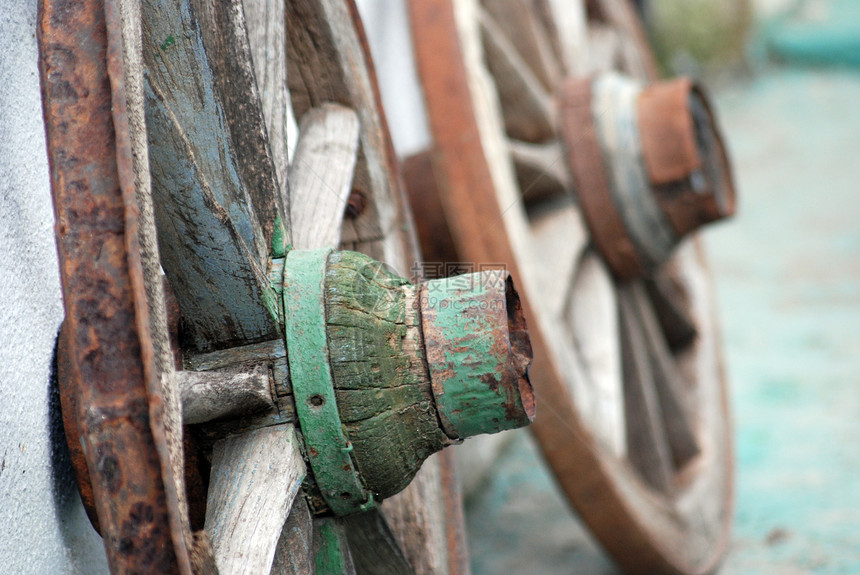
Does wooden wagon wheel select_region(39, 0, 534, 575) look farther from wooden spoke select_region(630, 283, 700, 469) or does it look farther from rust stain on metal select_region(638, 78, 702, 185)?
wooden spoke select_region(630, 283, 700, 469)

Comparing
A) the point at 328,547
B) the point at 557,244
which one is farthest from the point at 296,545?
the point at 557,244

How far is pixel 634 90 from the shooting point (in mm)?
1614

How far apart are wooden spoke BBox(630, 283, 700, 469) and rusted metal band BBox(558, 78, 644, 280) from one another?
194 millimetres

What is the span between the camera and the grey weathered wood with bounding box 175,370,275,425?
0.62 meters

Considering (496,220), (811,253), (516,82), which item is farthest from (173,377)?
(811,253)

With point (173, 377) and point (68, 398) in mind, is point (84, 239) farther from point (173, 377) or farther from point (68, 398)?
point (68, 398)

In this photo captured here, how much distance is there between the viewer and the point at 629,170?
4.99ft

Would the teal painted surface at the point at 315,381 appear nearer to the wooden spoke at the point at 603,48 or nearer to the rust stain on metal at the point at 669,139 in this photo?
the rust stain on metal at the point at 669,139

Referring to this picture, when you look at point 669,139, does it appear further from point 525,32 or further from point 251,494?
point 251,494

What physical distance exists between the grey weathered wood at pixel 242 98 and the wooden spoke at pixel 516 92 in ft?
2.63

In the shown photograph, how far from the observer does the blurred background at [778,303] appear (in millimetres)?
1734

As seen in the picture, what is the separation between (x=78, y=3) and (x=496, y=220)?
0.79 m

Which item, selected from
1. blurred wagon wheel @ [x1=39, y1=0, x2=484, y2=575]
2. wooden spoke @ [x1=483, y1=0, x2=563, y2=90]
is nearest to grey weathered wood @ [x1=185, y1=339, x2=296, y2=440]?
blurred wagon wheel @ [x1=39, y1=0, x2=484, y2=575]

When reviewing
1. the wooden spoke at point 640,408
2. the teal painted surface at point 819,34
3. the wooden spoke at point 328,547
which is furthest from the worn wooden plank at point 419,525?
the teal painted surface at point 819,34
